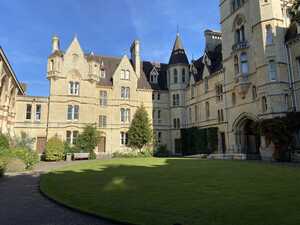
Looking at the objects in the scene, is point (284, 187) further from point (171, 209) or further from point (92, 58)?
point (92, 58)

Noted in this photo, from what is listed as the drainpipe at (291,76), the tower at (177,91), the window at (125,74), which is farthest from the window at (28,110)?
the drainpipe at (291,76)

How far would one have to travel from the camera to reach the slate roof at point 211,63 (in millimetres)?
37169

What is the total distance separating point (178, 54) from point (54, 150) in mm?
24087

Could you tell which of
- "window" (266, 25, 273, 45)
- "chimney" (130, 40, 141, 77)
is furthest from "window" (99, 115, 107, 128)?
"window" (266, 25, 273, 45)

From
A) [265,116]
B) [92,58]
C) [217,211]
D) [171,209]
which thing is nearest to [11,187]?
[171,209]

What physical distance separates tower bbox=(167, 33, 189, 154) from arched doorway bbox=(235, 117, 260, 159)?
1173 centimetres

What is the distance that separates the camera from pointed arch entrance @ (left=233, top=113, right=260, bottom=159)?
3058cm

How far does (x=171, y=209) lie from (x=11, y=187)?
27.6 feet

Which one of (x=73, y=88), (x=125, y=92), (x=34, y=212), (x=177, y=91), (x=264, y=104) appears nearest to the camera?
(x=34, y=212)

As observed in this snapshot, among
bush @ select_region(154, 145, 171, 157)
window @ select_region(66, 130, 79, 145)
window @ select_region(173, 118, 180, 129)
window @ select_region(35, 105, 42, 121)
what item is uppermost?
window @ select_region(35, 105, 42, 121)

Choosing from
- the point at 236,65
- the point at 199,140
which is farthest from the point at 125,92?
the point at 236,65

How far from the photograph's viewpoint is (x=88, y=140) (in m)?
34.6

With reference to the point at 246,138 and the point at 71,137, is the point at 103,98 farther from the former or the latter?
the point at 246,138

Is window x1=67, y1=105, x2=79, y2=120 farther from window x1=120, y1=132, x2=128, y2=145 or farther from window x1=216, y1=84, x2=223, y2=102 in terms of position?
window x1=216, y1=84, x2=223, y2=102
